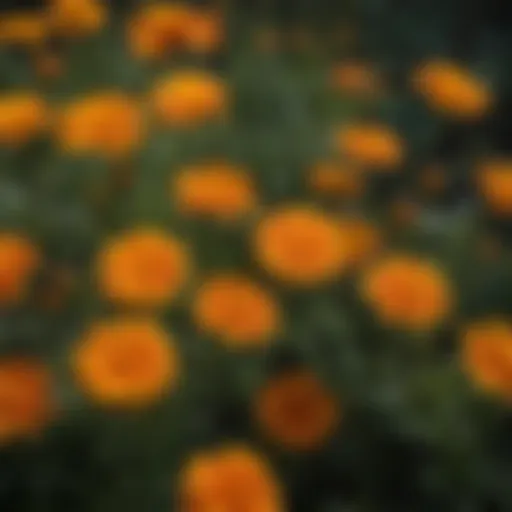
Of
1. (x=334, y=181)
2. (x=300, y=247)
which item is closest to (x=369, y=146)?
(x=334, y=181)

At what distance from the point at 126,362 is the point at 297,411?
12 centimetres

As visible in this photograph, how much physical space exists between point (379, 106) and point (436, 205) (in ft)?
0.36

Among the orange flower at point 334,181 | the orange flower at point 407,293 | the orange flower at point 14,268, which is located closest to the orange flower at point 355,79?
the orange flower at point 334,181

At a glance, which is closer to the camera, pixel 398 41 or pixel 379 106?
pixel 379 106

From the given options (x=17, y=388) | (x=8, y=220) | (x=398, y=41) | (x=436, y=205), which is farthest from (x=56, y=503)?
(x=398, y=41)

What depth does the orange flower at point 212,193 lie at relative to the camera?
2.86ft

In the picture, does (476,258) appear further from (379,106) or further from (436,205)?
(379,106)

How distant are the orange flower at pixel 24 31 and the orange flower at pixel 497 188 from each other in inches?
15.1

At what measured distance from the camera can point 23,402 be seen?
782 millimetres

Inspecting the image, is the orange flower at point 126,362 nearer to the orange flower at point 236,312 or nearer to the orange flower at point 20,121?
the orange flower at point 236,312

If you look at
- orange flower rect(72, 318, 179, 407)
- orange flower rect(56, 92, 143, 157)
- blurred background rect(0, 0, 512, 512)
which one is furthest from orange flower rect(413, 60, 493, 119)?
orange flower rect(72, 318, 179, 407)

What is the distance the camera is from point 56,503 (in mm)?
790

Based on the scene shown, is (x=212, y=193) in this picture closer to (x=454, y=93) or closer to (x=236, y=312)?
(x=236, y=312)

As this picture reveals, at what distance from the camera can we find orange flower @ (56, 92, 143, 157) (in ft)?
2.99
